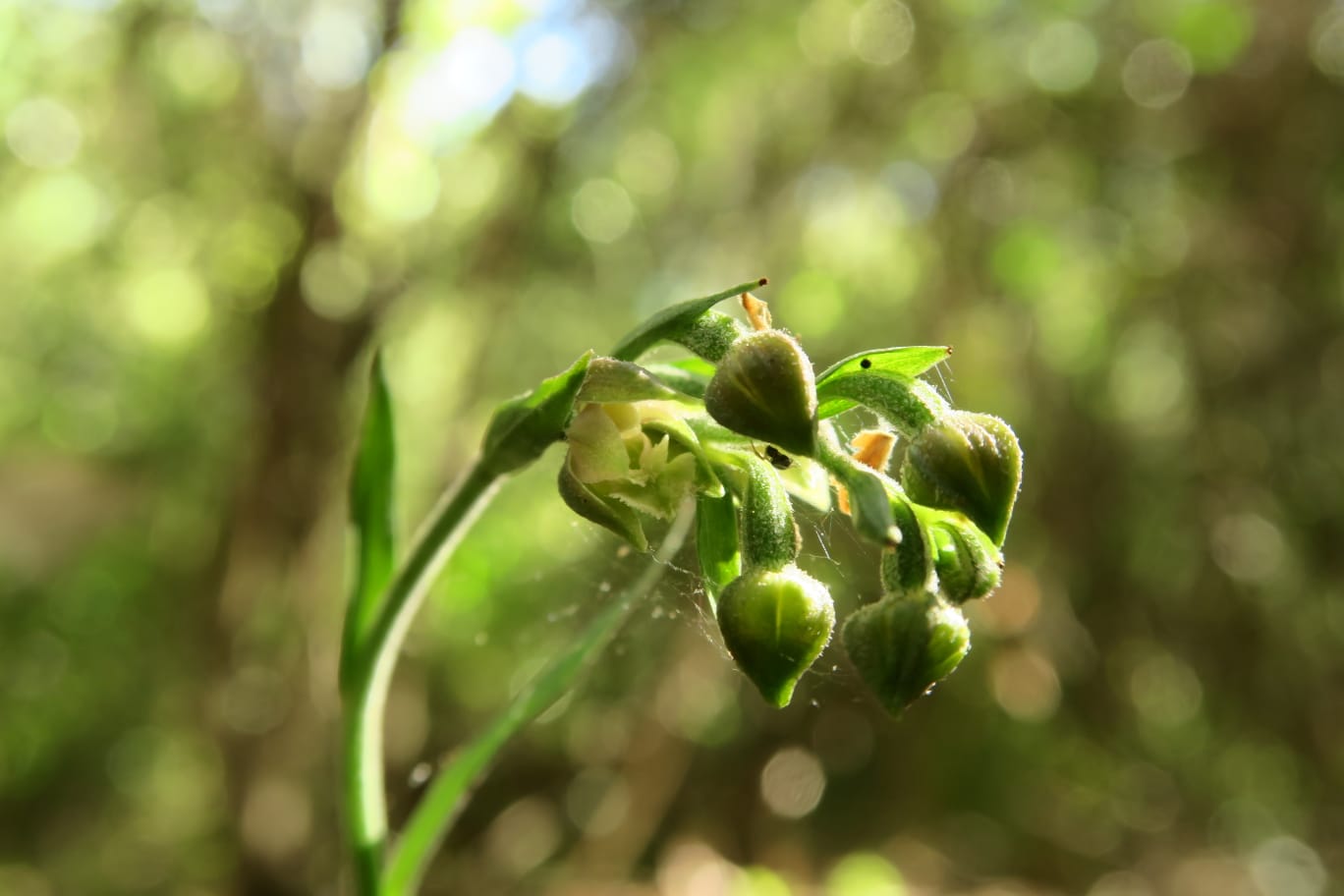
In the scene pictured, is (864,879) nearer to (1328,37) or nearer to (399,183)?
(399,183)

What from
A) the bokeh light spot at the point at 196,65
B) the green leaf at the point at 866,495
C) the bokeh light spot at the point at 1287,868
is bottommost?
the bokeh light spot at the point at 1287,868

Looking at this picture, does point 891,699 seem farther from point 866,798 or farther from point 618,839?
point 866,798

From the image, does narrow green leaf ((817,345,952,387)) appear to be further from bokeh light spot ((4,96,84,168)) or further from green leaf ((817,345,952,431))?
bokeh light spot ((4,96,84,168))

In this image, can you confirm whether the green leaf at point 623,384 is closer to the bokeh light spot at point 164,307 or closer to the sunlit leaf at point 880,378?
the sunlit leaf at point 880,378

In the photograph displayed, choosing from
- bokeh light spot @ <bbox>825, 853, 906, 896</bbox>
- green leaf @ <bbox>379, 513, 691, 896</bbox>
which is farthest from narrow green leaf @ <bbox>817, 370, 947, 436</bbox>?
bokeh light spot @ <bbox>825, 853, 906, 896</bbox>

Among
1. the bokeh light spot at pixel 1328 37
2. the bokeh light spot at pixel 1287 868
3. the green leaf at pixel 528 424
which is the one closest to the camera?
the green leaf at pixel 528 424

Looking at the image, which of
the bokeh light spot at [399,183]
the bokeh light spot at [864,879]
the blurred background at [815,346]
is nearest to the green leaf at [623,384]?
the blurred background at [815,346]
